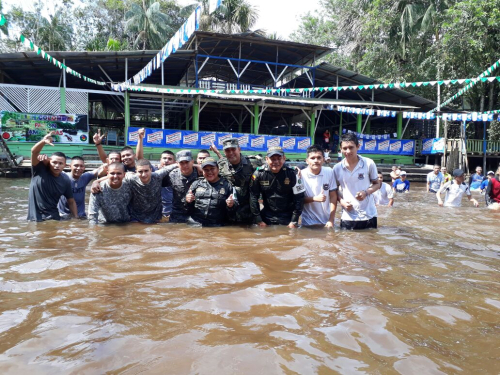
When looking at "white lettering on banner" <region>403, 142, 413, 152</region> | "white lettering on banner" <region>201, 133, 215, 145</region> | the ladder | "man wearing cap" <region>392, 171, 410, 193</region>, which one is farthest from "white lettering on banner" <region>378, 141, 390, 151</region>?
the ladder

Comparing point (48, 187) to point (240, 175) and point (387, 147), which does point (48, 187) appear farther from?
point (387, 147)

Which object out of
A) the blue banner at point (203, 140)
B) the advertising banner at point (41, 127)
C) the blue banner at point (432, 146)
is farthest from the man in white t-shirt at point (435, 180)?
the advertising banner at point (41, 127)

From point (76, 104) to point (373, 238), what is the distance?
54.8 feet

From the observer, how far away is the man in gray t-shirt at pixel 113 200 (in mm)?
4965

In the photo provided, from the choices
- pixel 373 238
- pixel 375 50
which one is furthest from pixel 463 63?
pixel 373 238

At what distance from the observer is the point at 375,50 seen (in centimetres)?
2436

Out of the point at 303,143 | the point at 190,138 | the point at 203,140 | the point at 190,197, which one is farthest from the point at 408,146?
the point at 190,197

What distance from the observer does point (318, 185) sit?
190 inches

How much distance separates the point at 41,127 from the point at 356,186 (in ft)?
53.6

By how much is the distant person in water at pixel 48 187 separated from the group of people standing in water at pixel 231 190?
0.04 ft

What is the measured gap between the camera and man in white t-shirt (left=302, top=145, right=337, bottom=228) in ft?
15.6

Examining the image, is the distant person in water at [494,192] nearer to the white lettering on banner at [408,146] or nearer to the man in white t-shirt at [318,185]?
the man in white t-shirt at [318,185]

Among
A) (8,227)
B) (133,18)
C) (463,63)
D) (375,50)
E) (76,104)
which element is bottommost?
(8,227)

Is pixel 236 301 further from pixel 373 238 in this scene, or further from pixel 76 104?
pixel 76 104
